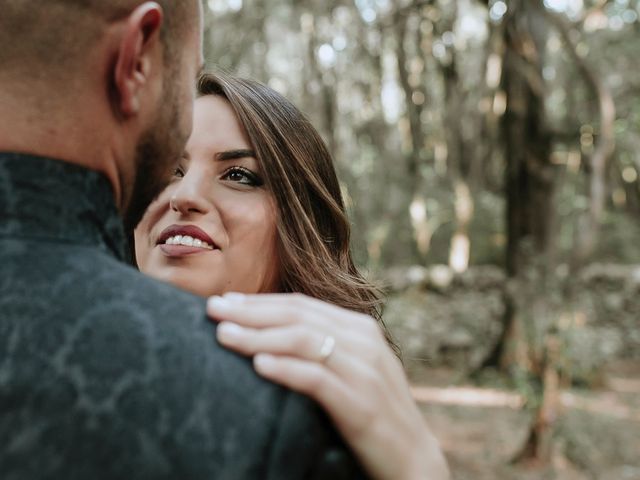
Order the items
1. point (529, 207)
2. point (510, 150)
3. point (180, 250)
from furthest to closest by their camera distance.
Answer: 1. point (529, 207)
2. point (510, 150)
3. point (180, 250)

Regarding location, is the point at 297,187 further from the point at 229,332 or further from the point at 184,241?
the point at 229,332

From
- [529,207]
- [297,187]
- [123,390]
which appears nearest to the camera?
[123,390]

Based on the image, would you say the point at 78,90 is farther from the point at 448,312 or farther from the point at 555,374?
the point at 448,312

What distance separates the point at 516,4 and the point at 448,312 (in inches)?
402

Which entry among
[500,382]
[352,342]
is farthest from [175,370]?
[500,382]

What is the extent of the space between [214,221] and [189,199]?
0.29 feet

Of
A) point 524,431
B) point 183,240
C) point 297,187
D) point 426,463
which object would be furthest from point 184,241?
point 524,431

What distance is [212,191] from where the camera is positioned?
1826 mm

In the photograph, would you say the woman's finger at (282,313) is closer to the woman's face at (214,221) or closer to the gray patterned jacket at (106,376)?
the gray patterned jacket at (106,376)

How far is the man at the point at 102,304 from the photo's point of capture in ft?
2.49

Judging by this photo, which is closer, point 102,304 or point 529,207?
point 102,304

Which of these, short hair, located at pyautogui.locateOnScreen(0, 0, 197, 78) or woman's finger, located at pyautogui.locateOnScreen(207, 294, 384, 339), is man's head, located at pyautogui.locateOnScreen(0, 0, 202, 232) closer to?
short hair, located at pyautogui.locateOnScreen(0, 0, 197, 78)

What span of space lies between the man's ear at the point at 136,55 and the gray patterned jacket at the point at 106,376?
0.12m

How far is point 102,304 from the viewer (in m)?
0.83
